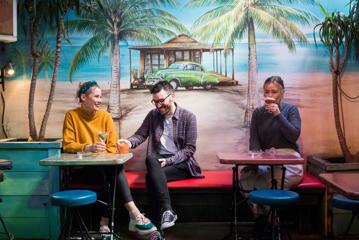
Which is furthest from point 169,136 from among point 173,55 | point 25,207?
point 25,207

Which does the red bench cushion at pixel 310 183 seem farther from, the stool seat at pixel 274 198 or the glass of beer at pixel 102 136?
the glass of beer at pixel 102 136

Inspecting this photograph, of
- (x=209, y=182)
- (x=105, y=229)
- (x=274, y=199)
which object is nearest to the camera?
(x=274, y=199)

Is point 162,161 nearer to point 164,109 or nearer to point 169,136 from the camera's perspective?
point 169,136

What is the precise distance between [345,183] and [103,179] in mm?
2300

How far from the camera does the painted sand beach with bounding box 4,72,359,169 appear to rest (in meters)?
5.43

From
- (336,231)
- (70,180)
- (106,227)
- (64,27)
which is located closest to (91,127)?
(70,180)

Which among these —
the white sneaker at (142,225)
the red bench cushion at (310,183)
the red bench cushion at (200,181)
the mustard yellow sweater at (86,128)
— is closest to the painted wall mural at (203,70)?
the red bench cushion at (200,181)

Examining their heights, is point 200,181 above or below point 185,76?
below

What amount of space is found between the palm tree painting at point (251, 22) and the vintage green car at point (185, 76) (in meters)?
0.36

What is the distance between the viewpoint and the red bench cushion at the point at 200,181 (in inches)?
185

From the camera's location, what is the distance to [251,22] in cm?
546

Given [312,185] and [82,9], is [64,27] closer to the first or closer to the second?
[82,9]

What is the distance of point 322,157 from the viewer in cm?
525

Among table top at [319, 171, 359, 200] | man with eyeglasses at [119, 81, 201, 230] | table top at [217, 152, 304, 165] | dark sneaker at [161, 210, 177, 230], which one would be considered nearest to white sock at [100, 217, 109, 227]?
man with eyeglasses at [119, 81, 201, 230]
